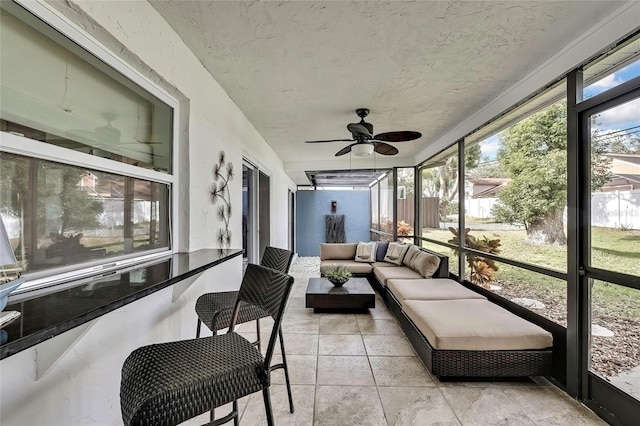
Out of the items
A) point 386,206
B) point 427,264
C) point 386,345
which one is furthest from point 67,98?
point 386,206

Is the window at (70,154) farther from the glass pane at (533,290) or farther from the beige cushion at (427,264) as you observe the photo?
the beige cushion at (427,264)

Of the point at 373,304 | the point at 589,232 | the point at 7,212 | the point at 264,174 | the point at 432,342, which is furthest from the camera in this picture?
the point at 264,174

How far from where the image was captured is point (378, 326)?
331 cm

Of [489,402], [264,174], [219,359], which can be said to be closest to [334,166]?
[264,174]

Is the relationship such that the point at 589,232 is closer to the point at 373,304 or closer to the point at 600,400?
the point at 600,400

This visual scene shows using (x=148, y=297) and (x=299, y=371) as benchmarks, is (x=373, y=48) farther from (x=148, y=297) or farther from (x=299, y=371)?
(x=299, y=371)

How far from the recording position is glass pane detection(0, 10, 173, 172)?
41.5 inches

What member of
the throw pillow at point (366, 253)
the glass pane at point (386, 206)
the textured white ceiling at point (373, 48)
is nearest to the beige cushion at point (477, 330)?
the textured white ceiling at point (373, 48)

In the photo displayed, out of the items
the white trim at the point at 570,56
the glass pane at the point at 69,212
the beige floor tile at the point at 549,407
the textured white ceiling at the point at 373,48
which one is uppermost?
the textured white ceiling at the point at 373,48

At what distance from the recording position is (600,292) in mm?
1971

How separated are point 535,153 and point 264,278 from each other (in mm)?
2794

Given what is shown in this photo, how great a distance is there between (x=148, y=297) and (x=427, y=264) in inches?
139

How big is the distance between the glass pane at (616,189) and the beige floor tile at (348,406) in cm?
173

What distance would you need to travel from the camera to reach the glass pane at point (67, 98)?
105 centimetres
